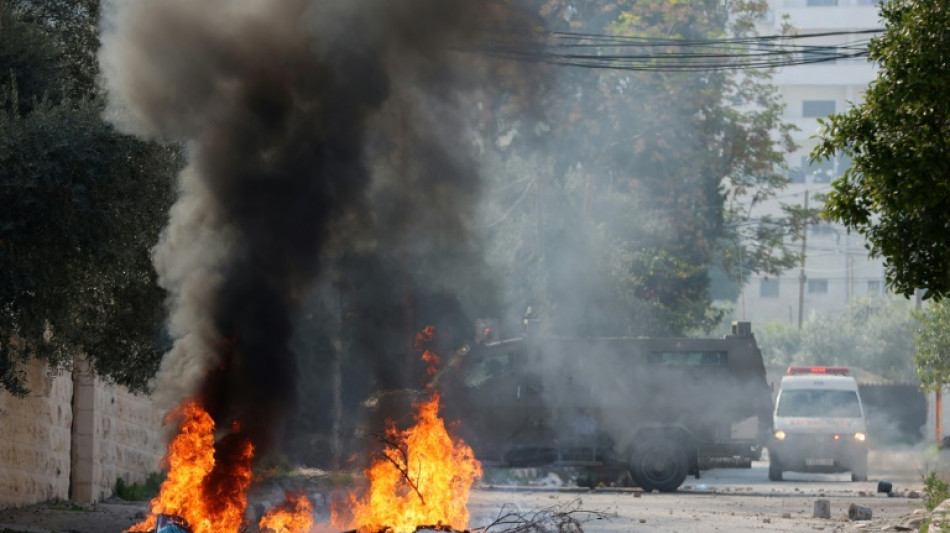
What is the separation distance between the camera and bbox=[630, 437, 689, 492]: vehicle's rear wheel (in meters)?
22.0

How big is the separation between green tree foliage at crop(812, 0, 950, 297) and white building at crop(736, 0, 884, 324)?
79.8 metres

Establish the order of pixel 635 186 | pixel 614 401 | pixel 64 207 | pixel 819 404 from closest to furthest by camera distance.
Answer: pixel 64 207, pixel 614 401, pixel 819 404, pixel 635 186

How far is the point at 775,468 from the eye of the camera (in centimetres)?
2670

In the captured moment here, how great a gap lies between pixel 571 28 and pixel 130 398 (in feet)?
46.8

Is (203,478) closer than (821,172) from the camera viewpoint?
Yes

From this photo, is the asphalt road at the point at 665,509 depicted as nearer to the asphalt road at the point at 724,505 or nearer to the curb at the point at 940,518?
the asphalt road at the point at 724,505

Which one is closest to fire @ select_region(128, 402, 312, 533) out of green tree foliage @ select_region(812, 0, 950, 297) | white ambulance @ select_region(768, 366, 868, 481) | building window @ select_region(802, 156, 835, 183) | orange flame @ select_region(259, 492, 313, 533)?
orange flame @ select_region(259, 492, 313, 533)

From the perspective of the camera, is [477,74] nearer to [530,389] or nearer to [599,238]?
[530,389]

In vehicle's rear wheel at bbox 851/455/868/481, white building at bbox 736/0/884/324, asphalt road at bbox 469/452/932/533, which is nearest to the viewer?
asphalt road at bbox 469/452/932/533

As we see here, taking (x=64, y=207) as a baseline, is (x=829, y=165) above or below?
above

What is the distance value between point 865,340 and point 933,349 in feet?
133

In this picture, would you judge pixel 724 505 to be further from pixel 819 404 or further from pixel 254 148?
pixel 254 148

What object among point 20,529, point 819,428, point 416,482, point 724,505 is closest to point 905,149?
point 416,482

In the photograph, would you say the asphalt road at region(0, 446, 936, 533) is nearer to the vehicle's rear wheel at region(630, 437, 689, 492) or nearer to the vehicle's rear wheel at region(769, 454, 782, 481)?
the vehicle's rear wheel at region(769, 454, 782, 481)
